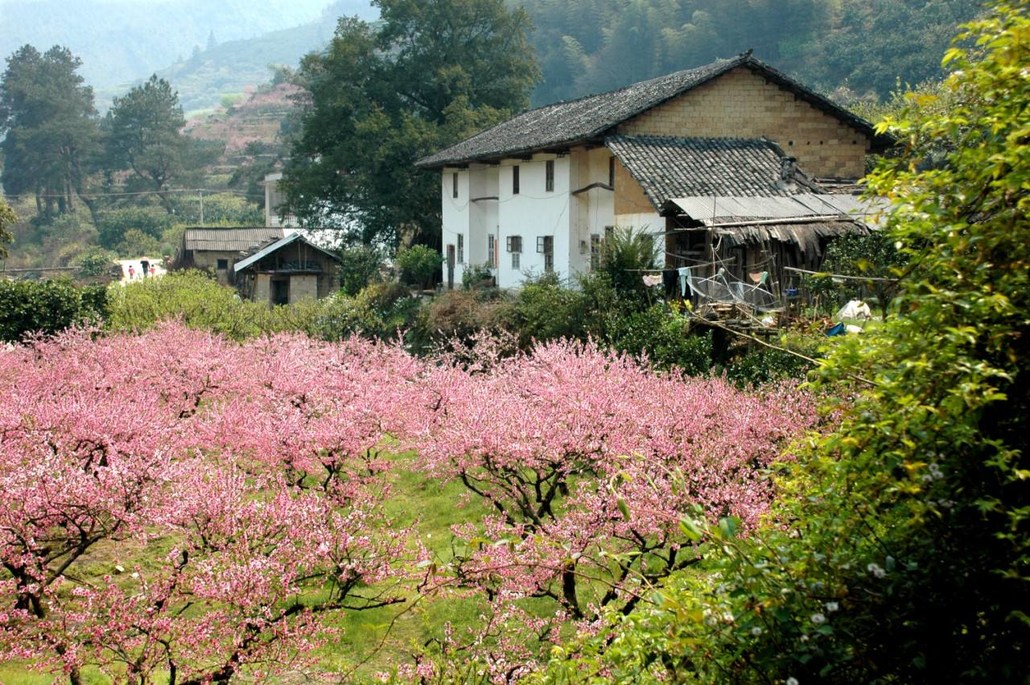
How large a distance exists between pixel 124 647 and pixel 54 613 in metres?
0.83

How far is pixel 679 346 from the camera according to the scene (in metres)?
20.5

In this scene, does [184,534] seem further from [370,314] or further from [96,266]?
[96,266]

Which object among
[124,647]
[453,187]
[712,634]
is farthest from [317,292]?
[712,634]

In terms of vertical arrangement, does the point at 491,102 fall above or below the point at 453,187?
above

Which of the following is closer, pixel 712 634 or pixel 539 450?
pixel 712 634

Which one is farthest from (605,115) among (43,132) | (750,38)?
(43,132)

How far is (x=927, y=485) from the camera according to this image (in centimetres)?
438

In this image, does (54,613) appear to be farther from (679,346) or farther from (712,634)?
(679,346)

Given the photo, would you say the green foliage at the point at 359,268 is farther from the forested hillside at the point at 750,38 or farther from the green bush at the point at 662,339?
the forested hillside at the point at 750,38

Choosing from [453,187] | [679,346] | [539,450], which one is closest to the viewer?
[539,450]

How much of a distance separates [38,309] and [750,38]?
66.1 metres

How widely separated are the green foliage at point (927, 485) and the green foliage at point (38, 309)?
89.6 ft

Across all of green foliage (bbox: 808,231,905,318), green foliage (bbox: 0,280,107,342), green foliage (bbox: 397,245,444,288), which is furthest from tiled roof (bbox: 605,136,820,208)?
green foliage (bbox: 0,280,107,342)

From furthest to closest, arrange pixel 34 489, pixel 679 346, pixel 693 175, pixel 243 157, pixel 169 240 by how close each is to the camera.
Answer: pixel 243 157
pixel 169 240
pixel 693 175
pixel 679 346
pixel 34 489
